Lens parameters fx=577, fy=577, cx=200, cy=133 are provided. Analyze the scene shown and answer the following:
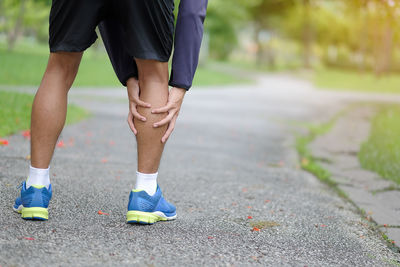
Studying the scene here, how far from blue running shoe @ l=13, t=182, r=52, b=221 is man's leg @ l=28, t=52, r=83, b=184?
0.16 ft

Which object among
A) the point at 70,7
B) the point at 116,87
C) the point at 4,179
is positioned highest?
the point at 70,7

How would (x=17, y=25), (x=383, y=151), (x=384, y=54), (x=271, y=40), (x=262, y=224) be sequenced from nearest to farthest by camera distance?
(x=262, y=224)
(x=383, y=151)
(x=17, y=25)
(x=384, y=54)
(x=271, y=40)

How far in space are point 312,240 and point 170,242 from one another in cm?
71

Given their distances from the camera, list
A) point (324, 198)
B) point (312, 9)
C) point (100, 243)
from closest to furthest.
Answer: point (100, 243), point (324, 198), point (312, 9)

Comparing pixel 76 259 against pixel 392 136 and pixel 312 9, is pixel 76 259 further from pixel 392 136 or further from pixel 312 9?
pixel 312 9

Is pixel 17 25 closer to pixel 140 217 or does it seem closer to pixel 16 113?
pixel 16 113

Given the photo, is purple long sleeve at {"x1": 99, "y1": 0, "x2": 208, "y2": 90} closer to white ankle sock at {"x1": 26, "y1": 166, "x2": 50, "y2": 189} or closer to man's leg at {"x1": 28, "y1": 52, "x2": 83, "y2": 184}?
man's leg at {"x1": 28, "y1": 52, "x2": 83, "y2": 184}

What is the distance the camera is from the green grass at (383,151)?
4949mm

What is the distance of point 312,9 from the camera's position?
38688mm

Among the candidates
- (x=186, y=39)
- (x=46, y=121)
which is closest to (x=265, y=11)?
(x=186, y=39)

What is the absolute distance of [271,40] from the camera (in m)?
52.9

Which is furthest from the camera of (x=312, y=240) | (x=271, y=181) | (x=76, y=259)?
(x=271, y=181)

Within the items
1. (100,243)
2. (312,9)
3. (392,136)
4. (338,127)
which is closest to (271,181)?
(100,243)

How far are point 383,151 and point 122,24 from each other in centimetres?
429
